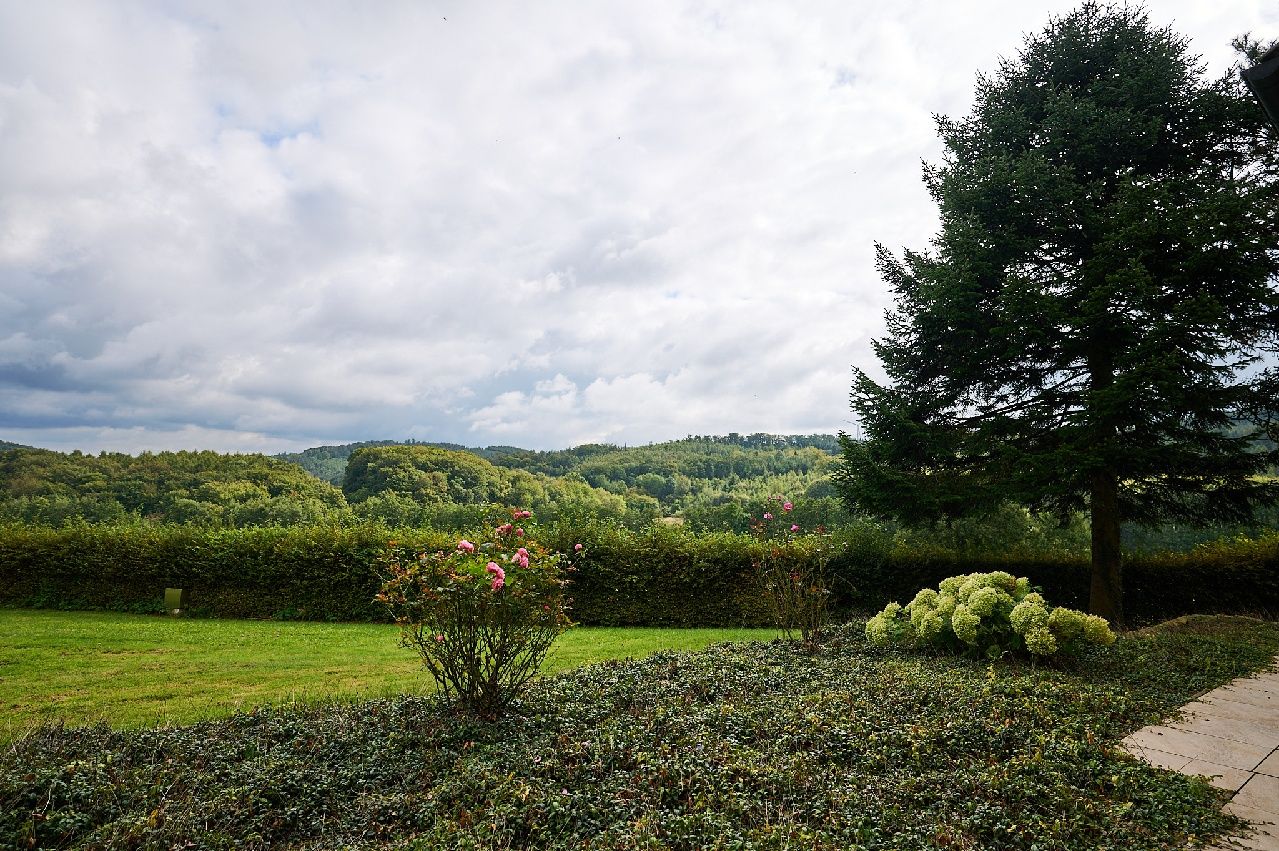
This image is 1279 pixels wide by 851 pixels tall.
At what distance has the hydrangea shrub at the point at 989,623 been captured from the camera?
238 inches

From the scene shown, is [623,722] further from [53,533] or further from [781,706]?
[53,533]

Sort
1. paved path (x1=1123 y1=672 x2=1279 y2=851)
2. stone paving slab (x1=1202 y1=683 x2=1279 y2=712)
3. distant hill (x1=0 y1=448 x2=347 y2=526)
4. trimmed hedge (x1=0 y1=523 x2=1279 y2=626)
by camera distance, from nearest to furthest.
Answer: paved path (x1=1123 y1=672 x2=1279 y2=851) < stone paving slab (x1=1202 y1=683 x2=1279 y2=712) < trimmed hedge (x1=0 y1=523 x2=1279 y2=626) < distant hill (x1=0 y1=448 x2=347 y2=526)

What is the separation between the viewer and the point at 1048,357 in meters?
11.1

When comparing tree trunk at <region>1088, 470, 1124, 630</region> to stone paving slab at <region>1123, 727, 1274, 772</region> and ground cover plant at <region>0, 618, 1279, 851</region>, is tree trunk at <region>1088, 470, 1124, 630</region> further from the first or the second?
stone paving slab at <region>1123, 727, 1274, 772</region>

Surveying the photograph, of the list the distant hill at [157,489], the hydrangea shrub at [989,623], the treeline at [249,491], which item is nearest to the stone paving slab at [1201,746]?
the hydrangea shrub at [989,623]

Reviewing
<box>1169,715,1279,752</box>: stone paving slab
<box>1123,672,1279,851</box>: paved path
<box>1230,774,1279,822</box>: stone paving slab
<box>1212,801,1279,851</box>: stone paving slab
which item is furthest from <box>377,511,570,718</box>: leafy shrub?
<box>1169,715,1279,752</box>: stone paving slab

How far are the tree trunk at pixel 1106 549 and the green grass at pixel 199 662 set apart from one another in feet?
18.8

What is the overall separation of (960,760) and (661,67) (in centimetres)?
820

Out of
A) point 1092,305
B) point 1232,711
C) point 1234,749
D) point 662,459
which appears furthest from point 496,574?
point 662,459

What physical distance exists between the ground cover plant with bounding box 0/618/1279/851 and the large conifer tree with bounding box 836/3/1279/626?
5.73m

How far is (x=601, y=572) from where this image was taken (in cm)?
1220

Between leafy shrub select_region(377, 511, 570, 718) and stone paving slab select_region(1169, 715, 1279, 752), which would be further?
leafy shrub select_region(377, 511, 570, 718)

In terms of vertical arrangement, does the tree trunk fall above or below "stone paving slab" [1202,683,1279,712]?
above

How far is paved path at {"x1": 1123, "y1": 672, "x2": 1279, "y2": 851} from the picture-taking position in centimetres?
328
